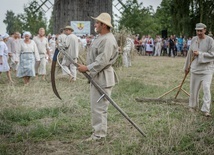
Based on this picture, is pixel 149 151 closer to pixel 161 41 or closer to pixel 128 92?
pixel 128 92

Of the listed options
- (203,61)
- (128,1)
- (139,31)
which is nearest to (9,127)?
(203,61)

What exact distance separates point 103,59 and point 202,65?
107 inches

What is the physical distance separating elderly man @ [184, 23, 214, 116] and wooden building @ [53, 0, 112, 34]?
1331 cm

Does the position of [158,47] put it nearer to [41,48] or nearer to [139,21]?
[139,21]

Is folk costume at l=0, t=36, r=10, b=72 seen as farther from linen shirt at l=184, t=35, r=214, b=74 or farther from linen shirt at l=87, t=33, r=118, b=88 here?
linen shirt at l=87, t=33, r=118, b=88

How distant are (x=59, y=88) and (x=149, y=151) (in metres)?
5.66

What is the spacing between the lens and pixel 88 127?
239 inches

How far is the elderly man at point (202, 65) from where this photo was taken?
276 inches

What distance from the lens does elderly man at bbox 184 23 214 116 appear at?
7.01m

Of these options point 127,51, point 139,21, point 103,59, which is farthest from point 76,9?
point 103,59

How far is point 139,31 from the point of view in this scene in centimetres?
3359

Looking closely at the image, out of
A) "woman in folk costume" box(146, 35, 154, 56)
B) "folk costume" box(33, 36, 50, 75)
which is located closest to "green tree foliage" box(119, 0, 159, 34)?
"woman in folk costume" box(146, 35, 154, 56)

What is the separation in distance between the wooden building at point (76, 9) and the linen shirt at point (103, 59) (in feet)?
48.7

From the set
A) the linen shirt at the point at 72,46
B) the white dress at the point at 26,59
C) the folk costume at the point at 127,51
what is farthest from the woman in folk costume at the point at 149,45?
the white dress at the point at 26,59
